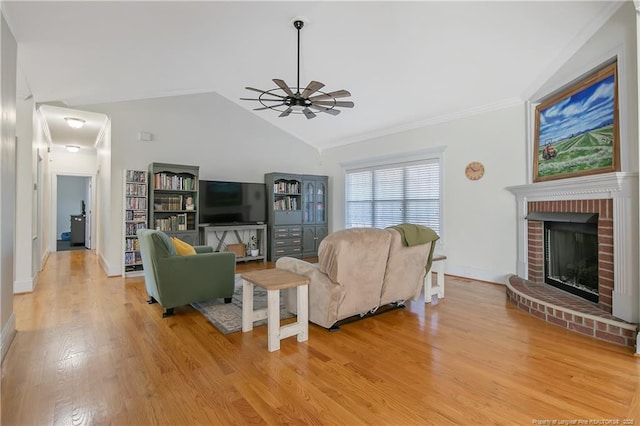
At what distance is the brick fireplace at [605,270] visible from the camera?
2701 mm

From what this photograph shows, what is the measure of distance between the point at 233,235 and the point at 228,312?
3.34 meters

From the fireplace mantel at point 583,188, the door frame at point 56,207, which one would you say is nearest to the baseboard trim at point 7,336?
the fireplace mantel at point 583,188

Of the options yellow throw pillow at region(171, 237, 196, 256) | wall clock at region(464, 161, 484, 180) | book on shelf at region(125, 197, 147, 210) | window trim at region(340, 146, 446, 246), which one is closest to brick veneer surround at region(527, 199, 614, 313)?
wall clock at region(464, 161, 484, 180)

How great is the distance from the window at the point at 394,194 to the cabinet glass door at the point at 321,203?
54cm

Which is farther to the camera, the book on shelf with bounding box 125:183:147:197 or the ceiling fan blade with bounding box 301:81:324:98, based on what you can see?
the book on shelf with bounding box 125:183:147:197

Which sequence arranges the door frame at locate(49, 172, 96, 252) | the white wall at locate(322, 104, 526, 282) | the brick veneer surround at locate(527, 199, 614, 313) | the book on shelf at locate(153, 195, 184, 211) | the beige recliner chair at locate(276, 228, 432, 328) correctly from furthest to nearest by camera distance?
the door frame at locate(49, 172, 96, 252)
the book on shelf at locate(153, 195, 184, 211)
the white wall at locate(322, 104, 526, 282)
the brick veneer surround at locate(527, 199, 614, 313)
the beige recliner chair at locate(276, 228, 432, 328)

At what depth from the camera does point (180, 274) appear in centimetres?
335

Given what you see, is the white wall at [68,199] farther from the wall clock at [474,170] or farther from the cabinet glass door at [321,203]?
the wall clock at [474,170]

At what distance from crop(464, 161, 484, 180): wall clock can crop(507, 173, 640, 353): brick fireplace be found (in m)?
1.18

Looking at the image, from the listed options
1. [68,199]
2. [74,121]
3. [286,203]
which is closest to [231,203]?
[286,203]

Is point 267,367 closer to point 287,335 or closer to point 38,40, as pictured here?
point 287,335

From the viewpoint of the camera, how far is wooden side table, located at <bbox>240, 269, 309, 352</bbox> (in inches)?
99.3

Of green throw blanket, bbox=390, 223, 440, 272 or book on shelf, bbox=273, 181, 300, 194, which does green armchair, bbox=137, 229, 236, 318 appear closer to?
green throw blanket, bbox=390, 223, 440, 272

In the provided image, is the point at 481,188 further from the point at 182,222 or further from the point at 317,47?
the point at 182,222
